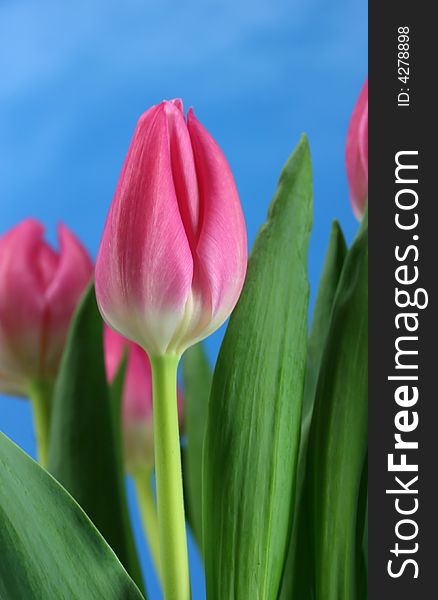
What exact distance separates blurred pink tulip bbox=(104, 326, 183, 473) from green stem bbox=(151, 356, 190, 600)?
15 cm

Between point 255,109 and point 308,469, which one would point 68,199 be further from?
point 308,469

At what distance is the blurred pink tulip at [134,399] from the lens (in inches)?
16.2

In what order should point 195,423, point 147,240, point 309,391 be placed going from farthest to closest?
1. point 195,423
2. point 309,391
3. point 147,240

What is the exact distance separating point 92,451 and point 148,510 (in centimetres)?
10

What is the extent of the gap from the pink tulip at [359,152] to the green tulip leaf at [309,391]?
0.02m

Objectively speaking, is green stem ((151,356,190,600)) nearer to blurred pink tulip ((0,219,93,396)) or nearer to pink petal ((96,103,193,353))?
pink petal ((96,103,193,353))

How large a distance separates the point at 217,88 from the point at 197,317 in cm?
77

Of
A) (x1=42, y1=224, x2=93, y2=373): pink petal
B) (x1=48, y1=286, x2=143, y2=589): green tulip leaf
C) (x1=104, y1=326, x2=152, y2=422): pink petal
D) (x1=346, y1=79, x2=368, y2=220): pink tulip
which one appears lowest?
(x1=48, y1=286, x2=143, y2=589): green tulip leaf

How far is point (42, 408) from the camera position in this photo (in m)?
0.38

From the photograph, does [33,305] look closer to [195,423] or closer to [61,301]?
[61,301]

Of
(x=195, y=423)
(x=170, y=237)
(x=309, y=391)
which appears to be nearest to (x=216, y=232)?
(x=170, y=237)

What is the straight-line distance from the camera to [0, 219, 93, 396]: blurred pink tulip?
0.36 m

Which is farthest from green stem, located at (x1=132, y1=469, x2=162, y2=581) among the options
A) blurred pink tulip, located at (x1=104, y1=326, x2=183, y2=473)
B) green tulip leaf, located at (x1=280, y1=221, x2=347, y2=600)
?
green tulip leaf, located at (x1=280, y1=221, x2=347, y2=600)

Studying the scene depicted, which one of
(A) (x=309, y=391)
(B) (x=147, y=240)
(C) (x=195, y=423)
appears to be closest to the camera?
(B) (x=147, y=240)
